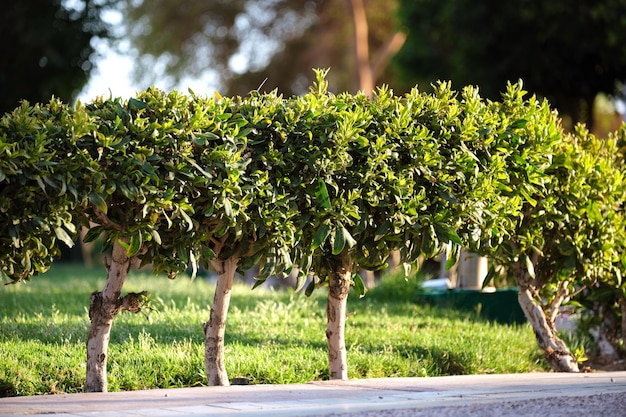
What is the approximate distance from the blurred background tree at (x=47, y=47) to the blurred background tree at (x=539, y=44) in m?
8.75

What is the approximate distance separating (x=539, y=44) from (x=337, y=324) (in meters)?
16.4

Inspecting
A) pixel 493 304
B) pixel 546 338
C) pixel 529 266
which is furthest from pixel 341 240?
pixel 493 304

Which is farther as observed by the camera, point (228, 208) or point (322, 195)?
point (322, 195)

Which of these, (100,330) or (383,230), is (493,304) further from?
(100,330)

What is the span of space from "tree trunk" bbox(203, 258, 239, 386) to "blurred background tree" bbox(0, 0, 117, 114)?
16.5 metres

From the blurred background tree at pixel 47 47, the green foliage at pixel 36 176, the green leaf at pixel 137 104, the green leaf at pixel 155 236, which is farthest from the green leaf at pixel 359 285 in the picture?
the blurred background tree at pixel 47 47

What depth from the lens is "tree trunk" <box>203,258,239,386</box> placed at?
671 centimetres

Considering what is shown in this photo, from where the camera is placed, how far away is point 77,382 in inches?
265

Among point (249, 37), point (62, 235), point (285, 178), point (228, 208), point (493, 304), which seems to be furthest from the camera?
point (249, 37)

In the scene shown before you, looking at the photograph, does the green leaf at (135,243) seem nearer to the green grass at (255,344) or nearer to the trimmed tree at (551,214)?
the green grass at (255,344)

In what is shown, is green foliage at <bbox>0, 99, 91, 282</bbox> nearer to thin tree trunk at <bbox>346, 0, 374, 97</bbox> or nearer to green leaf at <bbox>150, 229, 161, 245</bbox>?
green leaf at <bbox>150, 229, 161, 245</bbox>

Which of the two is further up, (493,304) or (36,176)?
(36,176)

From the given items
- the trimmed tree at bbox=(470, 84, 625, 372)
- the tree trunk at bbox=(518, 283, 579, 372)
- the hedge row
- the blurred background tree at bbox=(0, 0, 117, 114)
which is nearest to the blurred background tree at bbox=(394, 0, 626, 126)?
the blurred background tree at bbox=(0, 0, 117, 114)

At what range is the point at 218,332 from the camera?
22.1 ft
